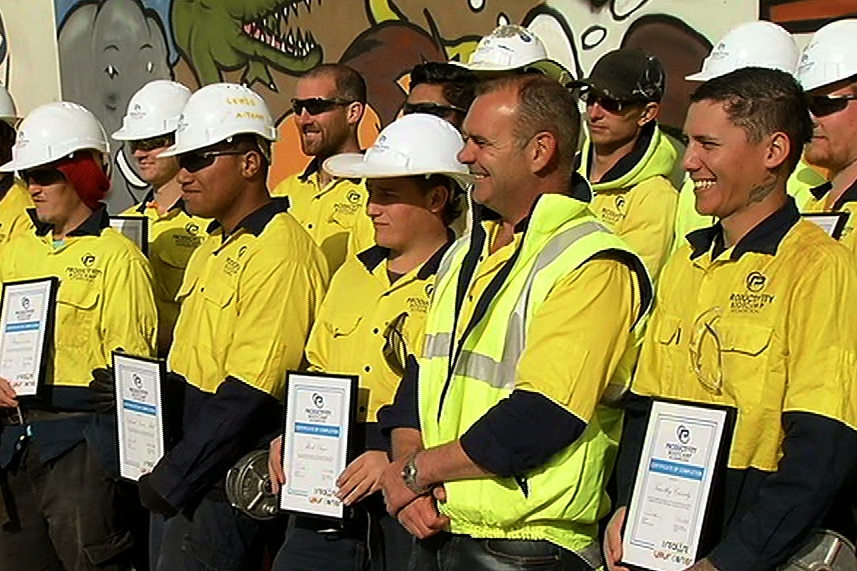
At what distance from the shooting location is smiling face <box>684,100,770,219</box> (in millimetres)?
2967

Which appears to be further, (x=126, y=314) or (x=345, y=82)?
(x=345, y=82)

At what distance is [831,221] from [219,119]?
215 centimetres

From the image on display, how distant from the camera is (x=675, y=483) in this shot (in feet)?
9.32

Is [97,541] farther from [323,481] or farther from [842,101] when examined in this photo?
[842,101]

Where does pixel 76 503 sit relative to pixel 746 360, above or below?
below

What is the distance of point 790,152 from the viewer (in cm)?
297

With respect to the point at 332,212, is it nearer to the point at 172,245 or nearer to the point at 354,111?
the point at 354,111

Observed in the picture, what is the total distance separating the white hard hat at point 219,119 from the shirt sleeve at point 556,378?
1783 millimetres

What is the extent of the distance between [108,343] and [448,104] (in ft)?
5.51

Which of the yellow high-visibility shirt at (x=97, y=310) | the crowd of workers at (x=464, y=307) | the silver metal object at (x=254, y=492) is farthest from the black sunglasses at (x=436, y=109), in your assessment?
the silver metal object at (x=254, y=492)

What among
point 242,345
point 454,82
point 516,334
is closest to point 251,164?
point 242,345

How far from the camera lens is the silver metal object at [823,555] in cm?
282

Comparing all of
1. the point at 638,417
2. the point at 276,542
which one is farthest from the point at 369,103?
the point at 638,417

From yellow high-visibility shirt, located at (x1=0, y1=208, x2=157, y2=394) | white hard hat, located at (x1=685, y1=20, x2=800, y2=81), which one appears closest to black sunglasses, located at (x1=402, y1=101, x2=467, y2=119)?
white hard hat, located at (x1=685, y1=20, x2=800, y2=81)
